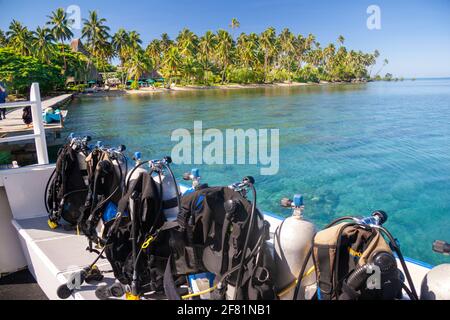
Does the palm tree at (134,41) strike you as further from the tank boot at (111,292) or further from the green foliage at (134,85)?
the tank boot at (111,292)

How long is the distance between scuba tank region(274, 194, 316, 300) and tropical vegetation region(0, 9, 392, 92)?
34.2 m

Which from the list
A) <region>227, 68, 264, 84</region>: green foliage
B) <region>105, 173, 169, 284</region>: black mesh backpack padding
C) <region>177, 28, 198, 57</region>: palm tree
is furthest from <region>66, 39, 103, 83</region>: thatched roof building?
<region>105, 173, 169, 284</region>: black mesh backpack padding

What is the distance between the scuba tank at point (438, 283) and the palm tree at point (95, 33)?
56284 mm

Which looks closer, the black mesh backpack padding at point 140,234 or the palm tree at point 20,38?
the black mesh backpack padding at point 140,234

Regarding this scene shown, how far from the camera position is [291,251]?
1521 millimetres

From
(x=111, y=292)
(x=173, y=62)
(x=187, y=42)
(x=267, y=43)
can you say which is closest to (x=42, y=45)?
(x=173, y=62)

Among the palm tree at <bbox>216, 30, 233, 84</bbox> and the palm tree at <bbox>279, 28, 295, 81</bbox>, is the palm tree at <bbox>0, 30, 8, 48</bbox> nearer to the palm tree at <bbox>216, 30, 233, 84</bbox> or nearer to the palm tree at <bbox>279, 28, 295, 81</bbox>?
the palm tree at <bbox>216, 30, 233, 84</bbox>

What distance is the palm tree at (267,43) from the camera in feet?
222

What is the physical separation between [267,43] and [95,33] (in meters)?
32.4

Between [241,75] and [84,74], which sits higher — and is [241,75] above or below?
below

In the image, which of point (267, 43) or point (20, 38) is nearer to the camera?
point (20, 38)

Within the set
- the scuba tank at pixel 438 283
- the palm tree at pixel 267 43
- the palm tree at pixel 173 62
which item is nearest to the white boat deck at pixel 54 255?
the scuba tank at pixel 438 283

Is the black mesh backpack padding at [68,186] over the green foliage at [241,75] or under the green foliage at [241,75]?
under

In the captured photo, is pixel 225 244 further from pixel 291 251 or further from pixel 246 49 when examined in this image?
pixel 246 49
